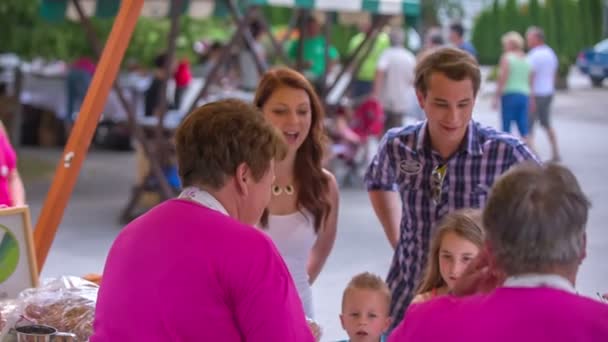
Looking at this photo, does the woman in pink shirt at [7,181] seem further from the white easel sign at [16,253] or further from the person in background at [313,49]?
the person in background at [313,49]

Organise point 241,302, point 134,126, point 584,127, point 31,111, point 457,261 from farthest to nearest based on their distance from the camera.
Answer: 1. point 584,127
2. point 31,111
3. point 134,126
4. point 457,261
5. point 241,302

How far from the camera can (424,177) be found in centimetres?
389

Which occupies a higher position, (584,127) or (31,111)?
(31,111)

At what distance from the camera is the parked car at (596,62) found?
26103 millimetres

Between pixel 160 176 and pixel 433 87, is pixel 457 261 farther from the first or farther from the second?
pixel 160 176

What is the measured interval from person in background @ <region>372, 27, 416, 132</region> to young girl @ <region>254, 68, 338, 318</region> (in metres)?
9.04

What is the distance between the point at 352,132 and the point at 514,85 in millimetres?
→ 2712

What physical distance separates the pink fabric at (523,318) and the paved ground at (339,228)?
433 cm

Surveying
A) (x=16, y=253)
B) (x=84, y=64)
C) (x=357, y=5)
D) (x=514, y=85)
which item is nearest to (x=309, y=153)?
(x=16, y=253)

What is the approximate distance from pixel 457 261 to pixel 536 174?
1115 mm

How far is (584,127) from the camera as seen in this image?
19156 mm

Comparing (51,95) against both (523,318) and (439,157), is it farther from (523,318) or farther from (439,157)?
(523,318)

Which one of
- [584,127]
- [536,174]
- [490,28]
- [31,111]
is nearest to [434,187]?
[536,174]

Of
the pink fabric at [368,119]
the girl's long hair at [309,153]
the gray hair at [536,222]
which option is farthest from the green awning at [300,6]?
the gray hair at [536,222]
